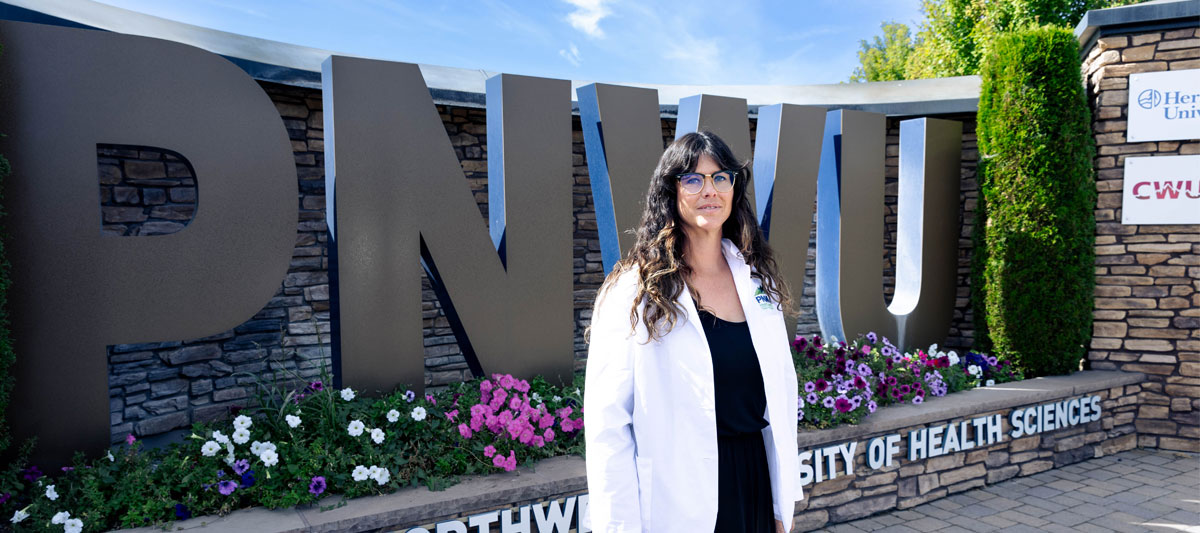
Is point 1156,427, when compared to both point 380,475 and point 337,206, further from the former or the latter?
point 337,206

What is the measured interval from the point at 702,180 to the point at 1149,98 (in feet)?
17.5

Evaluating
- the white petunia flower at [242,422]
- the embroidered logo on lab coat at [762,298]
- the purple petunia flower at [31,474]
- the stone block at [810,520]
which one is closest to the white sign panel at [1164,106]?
A: the stone block at [810,520]

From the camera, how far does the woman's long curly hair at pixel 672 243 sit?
64.1 inches

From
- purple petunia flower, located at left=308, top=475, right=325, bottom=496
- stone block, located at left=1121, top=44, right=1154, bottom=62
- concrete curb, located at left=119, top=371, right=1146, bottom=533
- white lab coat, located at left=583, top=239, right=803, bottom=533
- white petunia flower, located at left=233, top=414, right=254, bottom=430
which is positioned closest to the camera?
white lab coat, located at left=583, top=239, right=803, bottom=533

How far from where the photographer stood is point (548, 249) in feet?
13.6

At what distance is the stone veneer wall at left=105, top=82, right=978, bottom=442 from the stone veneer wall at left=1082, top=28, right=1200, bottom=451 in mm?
1280

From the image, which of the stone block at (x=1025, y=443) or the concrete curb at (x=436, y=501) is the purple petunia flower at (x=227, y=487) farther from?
the stone block at (x=1025, y=443)

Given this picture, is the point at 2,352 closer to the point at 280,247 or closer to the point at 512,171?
the point at 280,247

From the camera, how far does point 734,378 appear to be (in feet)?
5.55

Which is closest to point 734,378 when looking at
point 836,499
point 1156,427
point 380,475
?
point 380,475

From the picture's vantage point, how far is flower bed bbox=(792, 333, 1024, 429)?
12.9 ft

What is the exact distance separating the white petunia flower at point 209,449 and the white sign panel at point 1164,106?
6.48 m

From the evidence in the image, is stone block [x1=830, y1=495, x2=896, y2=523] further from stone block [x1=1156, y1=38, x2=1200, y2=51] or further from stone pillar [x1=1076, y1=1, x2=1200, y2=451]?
stone block [x1=1156, y1=38, x2=1200, y2=51]

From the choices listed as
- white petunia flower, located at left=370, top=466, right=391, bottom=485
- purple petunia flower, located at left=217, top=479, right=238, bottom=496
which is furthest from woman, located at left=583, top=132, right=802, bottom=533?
purple petunia flower, located at left=217, top=479, right=238, bottom=496
